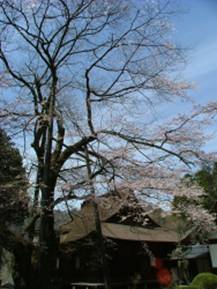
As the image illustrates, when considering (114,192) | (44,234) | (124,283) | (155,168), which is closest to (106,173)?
(114,192)

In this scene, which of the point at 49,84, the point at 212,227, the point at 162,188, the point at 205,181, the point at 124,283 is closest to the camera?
the point at 162,188

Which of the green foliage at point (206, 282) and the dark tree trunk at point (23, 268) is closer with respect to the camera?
the dark tree trunk at point (23, 268)

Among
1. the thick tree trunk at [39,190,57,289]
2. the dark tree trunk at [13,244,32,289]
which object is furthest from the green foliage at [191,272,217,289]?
the dark tree trunk at [13,244,32,289]

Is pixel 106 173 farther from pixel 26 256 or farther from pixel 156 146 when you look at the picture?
pixel 26 256

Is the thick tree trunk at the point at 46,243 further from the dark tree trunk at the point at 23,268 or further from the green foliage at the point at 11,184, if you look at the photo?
the green foliage at the point at 11,184

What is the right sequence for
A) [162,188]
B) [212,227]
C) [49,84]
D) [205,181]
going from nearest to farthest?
1. [162,188]
2. [212,227]
3. [49,84]
4. [205,181]

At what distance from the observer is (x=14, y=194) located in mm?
12555

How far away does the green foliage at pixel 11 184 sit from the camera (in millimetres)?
12500

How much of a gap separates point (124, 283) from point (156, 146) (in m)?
11.4

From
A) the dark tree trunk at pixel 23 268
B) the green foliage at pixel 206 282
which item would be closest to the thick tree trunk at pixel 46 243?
the dark tree trunk at pixel 23 268

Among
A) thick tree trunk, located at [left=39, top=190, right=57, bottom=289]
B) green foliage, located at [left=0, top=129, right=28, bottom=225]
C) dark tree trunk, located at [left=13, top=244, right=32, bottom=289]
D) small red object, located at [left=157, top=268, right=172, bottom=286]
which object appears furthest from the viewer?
small red object, located at [left=157, top=268, right=172, bottom=286]

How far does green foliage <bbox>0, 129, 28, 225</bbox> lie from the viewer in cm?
1250

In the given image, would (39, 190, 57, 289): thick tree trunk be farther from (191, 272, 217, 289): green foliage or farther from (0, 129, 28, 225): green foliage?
(191, 272, 217, 289): green foliage

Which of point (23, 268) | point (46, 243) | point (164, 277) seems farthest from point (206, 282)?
point (23, 268)
